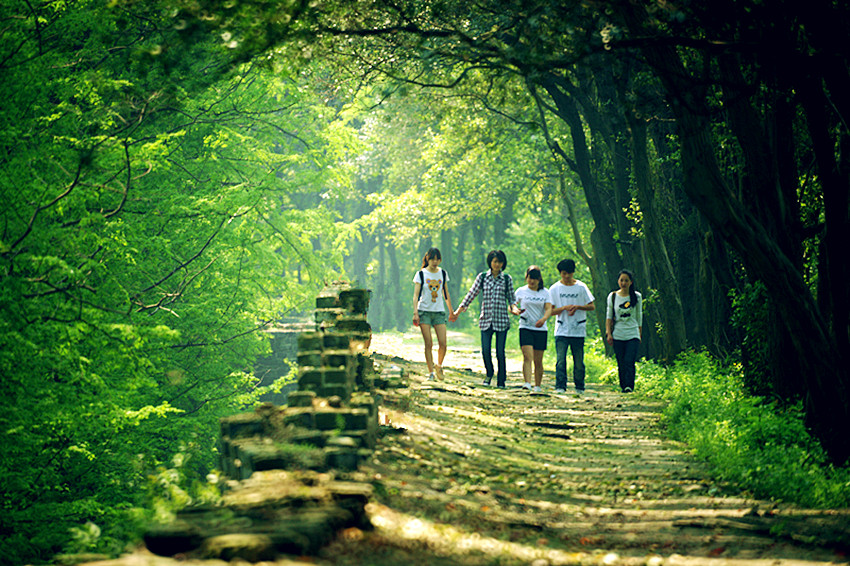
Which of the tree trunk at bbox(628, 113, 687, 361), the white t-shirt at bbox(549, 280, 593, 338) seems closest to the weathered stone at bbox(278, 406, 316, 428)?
the white t-shirt at bbox(549, 280, 593, 338)

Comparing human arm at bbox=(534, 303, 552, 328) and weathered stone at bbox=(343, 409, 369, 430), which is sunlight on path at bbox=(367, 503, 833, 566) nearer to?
weathered stone at bbox=(343, 409, 369, 430)

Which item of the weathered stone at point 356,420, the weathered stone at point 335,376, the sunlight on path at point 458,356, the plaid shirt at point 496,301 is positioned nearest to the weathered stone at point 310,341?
the weathered stone at point 335,376

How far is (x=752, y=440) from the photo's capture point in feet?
30.2

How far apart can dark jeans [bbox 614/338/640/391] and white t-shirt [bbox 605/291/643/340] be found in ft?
0.57

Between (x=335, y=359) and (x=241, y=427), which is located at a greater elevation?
(x=335, y=359)

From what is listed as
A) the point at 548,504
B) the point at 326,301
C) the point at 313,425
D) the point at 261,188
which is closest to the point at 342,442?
the point at 313,425

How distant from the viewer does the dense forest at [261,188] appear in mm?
8891

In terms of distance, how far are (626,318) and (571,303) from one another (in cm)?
89

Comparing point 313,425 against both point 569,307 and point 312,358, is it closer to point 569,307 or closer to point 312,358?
point 312,358

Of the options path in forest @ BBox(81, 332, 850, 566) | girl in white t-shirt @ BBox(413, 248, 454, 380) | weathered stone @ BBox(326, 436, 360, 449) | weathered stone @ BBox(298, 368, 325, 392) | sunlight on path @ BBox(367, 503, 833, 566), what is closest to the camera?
sunlight on path @ BBox(367, 503, 833, 566)

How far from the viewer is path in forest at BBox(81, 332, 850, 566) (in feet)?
17.6

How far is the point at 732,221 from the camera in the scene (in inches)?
344

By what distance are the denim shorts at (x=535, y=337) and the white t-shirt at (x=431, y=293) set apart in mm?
1346

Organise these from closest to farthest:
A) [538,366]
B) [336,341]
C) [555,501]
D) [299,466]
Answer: [299,466] < [555,501] < [336,341] < [538,366]
